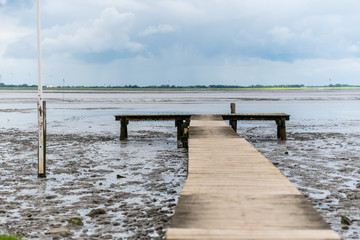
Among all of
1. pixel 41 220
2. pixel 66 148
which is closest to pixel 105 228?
pixel 41 220

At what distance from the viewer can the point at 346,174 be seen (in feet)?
38.0

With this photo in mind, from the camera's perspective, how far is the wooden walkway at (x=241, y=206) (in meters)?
4.22

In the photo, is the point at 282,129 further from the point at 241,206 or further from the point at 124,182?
the point at 241,206

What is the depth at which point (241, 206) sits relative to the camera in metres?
5.24

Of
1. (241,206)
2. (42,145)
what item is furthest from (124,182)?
(241,206)

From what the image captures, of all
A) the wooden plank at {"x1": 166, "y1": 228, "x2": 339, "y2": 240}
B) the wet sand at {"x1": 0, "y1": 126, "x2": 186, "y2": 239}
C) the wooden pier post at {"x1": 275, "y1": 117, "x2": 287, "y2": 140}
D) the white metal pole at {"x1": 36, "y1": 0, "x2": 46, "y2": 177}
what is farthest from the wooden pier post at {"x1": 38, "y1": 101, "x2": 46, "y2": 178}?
the wooden pier post at {"x1": 275, "y1": 117, "x2": 287, "y2": 140}

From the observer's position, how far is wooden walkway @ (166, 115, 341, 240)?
4219 millimetres

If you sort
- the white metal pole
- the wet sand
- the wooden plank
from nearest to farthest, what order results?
the wooden plank → the wet sand → the white metal pole

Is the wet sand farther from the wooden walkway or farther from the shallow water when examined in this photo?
the wooden walkway

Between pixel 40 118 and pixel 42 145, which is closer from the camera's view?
pixel 40 118

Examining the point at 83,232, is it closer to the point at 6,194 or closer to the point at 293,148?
the point at 6,194

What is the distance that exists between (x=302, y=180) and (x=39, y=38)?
25.2 ft

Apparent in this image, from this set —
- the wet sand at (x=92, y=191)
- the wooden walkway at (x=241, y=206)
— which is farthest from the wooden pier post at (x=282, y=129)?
the wooden walkway at (x=241, y=206)

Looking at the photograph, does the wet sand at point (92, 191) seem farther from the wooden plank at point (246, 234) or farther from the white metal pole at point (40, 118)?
the wooden plank at point (246, 234)
